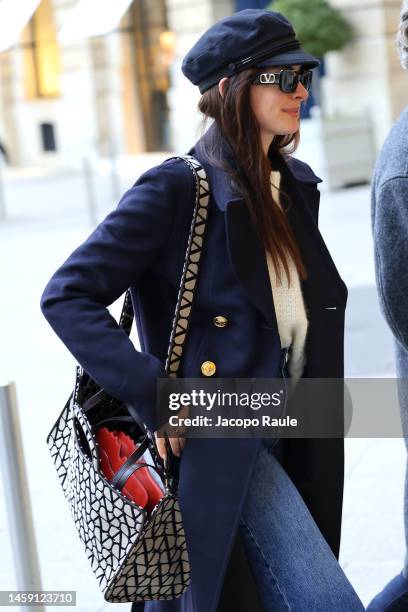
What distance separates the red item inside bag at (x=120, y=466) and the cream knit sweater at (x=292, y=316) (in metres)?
0.42

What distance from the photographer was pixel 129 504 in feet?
8.01

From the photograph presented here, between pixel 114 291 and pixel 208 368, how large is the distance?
10.8 inches

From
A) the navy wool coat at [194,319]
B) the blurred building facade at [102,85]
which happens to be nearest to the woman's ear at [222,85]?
the navy wool coat at [194,319]

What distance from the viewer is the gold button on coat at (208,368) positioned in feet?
8.35

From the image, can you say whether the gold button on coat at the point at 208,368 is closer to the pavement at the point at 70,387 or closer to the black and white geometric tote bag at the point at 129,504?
the black and white geometric tote bag at the point at 129,504

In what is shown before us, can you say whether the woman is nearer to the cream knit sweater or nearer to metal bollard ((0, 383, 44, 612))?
the cream knit sweater

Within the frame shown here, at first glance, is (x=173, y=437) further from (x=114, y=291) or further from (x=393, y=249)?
(x=393, y=249)

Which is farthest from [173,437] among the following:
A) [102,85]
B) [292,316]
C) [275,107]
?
[102,85]

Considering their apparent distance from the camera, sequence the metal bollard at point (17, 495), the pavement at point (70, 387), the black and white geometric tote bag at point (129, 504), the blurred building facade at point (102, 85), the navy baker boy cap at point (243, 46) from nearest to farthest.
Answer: the black and white geometric tote bag at point (129, 504)
the navy baker boy cap at point (243, 46)
the metal bollard at point (17, 495)
the pavement at point (70, 387)
the blurred building facade at point (102, 85)

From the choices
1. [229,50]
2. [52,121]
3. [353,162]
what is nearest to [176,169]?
[229,50]

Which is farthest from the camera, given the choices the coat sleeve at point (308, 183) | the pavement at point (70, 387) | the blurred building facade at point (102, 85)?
the blurred building facade at point (102, 85)

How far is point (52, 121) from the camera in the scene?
31.5 m

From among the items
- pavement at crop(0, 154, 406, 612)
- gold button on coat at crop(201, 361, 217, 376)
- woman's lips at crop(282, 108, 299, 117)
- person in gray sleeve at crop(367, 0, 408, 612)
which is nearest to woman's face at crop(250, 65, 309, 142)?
woman's lips at crop(282, 108, 299, 117)

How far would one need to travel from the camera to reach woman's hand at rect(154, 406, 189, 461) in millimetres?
2537
